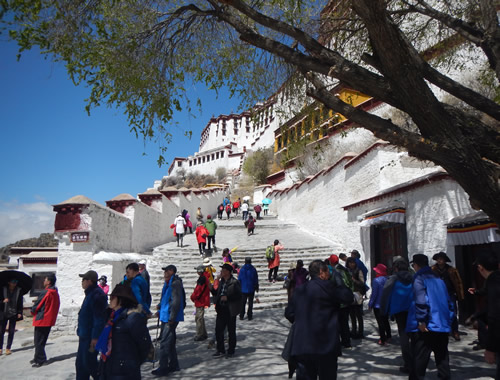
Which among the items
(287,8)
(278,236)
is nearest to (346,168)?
(278,236)

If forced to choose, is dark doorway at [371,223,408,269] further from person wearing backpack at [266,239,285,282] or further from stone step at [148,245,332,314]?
person wearing backpack at [266,239,285,282]

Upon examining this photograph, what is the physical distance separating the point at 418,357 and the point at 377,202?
7503 millimetres

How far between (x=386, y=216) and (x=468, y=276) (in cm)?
285

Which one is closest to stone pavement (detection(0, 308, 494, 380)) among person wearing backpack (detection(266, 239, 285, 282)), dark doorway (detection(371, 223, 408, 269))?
dark doorway (detection(371, 223, 408, 269))

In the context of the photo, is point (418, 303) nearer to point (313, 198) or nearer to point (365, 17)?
point (365, 17)

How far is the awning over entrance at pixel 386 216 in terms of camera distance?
9539 millimetres

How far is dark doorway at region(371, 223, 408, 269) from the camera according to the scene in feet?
31.9

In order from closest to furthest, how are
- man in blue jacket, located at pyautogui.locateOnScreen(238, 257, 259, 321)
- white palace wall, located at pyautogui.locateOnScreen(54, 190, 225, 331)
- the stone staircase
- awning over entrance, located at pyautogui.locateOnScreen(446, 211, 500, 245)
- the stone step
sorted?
awning over entrance, located at pyautogui.locateOnScreen(446, 211, 500, 245)
man in blue jacket, located at pyautogui.locateOnScreen(238, 257, 259, 321)
white palace wall, located at pyautogui.locateOnScreen(54, 190, 225, 331)
the stone step
the stone staircase

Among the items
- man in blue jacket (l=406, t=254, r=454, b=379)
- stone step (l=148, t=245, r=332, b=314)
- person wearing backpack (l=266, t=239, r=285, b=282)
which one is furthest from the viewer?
person wearing backpack (l=266, t=239, r=285, b=282)

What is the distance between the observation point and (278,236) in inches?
723

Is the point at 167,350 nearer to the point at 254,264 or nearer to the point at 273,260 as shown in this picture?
the point at 273,260

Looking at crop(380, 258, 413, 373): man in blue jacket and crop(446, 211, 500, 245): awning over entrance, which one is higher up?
crop(446, 211, 500, 245): awning over entrance

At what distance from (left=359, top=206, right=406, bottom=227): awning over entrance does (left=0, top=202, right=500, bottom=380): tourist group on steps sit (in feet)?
9.90

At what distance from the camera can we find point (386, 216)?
9.91 meters
